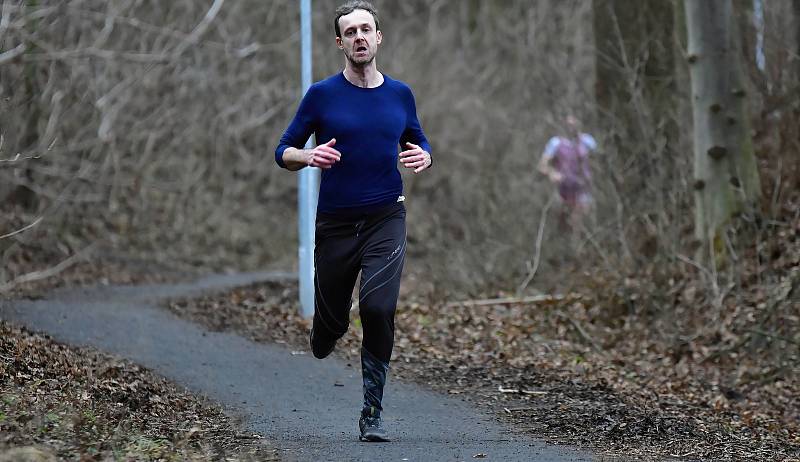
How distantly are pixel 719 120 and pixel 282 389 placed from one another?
5.41m

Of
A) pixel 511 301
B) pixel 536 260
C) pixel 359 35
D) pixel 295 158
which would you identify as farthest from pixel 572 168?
pixel 295 158

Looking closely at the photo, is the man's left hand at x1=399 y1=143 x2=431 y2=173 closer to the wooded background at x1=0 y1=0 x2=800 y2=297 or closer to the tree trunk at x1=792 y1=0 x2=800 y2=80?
the wooded background at x1=0 y1=0 x2=800 y2=297

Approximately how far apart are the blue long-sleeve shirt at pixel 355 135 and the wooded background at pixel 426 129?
2.97m

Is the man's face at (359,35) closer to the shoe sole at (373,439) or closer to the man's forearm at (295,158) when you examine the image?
the man's forearm at (295,158)

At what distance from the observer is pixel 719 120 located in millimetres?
12312

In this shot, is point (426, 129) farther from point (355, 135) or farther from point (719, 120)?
point (355, 135)

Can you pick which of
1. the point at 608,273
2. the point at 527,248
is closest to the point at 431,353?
the point at 608,273

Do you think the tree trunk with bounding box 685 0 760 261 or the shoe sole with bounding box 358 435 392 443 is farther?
the tree trunk with bounding box 685 0 760 261

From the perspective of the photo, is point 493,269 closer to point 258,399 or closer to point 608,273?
point 608,273

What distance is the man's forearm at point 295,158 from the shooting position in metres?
6.68

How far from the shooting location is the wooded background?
13.4m

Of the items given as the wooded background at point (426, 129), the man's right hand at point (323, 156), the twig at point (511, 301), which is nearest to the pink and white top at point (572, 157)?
the wooded background at point (426, 129)

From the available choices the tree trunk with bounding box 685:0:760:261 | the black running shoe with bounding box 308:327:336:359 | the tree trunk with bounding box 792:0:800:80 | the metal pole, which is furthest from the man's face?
the tree trunk with bounding box 792:0:800:80

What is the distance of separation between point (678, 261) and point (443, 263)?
466 cm
